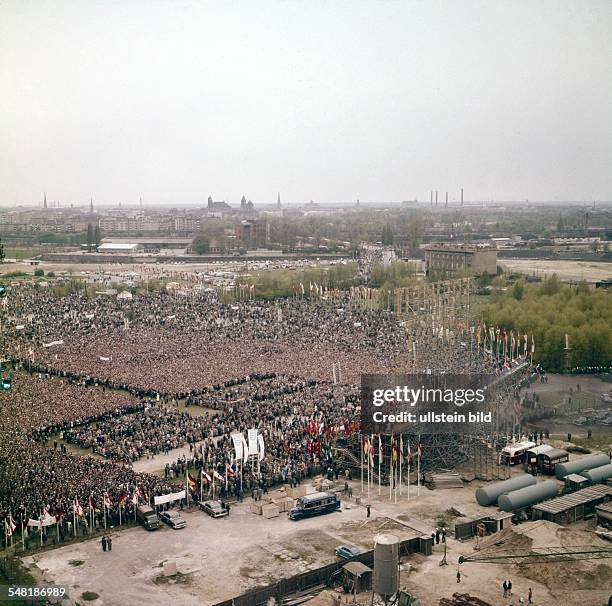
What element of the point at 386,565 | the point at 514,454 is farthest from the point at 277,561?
the point at 514,454

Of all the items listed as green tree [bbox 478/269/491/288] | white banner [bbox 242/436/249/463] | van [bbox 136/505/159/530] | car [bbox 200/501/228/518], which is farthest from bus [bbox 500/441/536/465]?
green tree [bbox 478/269/491/288]

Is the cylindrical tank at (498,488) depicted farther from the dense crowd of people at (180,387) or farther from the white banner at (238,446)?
the white banner at (238,446)

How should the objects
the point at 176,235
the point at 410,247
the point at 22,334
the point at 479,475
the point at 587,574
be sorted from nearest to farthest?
the point at 587,574 → the point at 479,475 → the point at 22,334 → the point at 410,247 → the point at 176,235

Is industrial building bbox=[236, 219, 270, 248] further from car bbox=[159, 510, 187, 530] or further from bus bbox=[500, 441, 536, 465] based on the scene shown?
car bbox=[159, 510, 187, 530]

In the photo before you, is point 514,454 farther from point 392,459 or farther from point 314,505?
point 314,505

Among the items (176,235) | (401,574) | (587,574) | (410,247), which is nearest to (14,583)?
(401,574)

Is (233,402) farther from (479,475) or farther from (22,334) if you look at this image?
(22,334)
